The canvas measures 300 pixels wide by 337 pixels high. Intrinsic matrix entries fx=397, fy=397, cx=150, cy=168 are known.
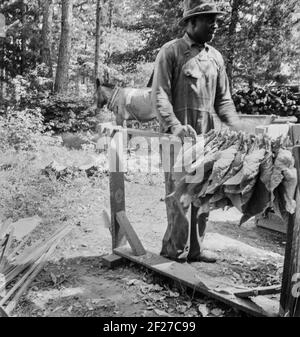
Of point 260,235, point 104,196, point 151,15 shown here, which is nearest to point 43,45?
point 151,15

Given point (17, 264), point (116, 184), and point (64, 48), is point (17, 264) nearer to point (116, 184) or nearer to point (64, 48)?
point (116, 184)

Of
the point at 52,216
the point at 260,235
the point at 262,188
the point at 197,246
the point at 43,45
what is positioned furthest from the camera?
the point at 43,45

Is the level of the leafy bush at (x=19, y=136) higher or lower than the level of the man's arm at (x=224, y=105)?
lower

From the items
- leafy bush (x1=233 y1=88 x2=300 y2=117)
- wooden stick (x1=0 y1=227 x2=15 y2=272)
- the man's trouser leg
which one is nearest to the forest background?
leafy bush (x1=233 y1=88 x2=300 y2=117)

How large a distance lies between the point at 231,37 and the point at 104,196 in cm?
621

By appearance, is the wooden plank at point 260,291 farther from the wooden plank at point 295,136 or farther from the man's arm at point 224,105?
the man's arm at point 224,105

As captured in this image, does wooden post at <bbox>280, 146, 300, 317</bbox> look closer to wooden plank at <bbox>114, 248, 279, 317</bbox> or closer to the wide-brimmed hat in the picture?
wooden plank at <bbox>114, 248, 279, 317</bbox>

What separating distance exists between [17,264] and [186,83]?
236 centimetres

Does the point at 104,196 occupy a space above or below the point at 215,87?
below

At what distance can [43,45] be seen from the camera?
52.4ft

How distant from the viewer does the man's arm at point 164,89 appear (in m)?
3.45

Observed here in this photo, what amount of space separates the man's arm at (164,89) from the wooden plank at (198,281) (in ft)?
4.12

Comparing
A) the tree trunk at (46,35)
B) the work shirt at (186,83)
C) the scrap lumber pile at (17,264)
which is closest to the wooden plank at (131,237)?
the scrap lumber pile at (17,264)
